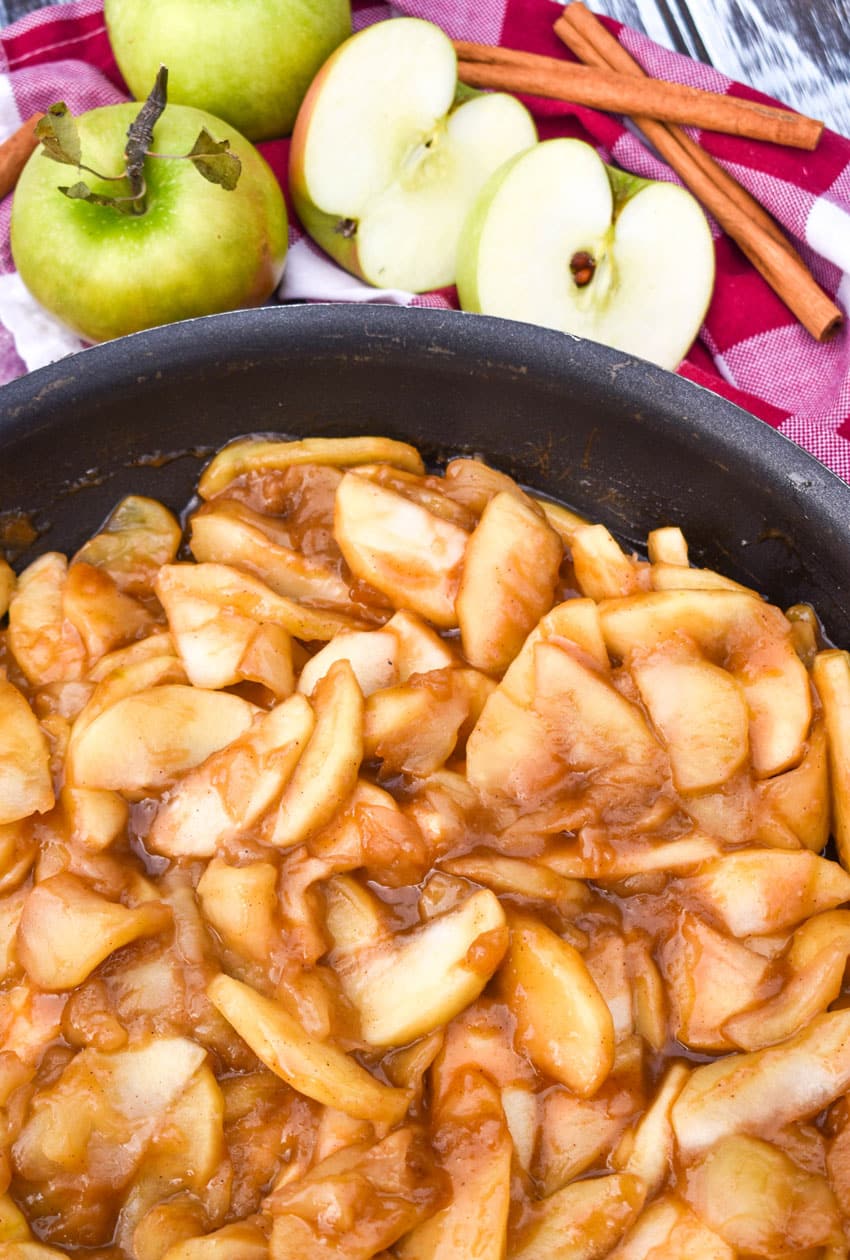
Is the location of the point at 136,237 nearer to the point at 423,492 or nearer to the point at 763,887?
the point at 423,492

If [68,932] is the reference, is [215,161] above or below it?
above

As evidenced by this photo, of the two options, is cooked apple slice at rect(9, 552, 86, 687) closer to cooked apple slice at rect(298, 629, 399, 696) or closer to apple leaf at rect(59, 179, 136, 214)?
cooked apple slice at rect(298, 629, 399, 696)

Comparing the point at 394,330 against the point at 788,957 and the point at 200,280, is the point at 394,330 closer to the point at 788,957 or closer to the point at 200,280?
the point at 200,280

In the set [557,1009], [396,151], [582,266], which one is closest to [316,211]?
[396,151]

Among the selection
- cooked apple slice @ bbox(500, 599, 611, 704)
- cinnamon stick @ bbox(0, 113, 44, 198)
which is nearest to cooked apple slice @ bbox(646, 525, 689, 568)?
cooked apple slice @ bbox(500, 599, 611, 704)

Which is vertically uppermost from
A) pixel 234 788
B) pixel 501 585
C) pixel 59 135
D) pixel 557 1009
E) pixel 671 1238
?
pixel 59 135

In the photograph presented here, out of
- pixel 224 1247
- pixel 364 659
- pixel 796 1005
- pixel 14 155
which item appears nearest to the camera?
pixel 224 1247

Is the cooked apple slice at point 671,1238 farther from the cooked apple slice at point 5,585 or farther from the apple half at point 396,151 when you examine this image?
the apple half at point 396,151

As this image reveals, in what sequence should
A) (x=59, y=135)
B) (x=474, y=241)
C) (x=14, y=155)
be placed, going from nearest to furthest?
(x=59, y=135)
(x=474, y=241)
(x=14, y=155)
